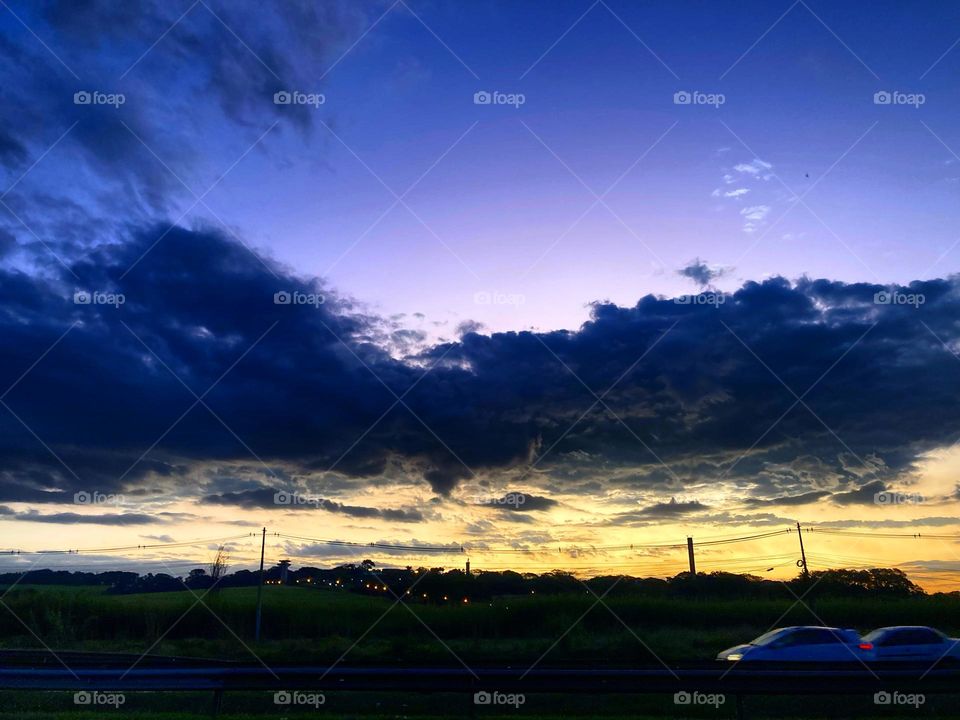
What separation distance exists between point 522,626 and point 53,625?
26460 millimetres

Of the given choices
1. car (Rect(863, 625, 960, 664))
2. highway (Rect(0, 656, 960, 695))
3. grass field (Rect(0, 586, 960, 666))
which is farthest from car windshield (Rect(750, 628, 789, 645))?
grass field (Rect(0, 586, 960, 666))

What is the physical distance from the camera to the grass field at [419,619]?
37.5m

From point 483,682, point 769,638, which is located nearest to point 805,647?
point 769,638

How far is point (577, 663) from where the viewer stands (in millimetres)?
23312

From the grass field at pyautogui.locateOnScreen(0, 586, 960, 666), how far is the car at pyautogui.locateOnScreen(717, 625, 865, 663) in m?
13.7

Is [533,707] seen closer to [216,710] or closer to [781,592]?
[216,710]

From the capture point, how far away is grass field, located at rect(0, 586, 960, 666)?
37.5 metres

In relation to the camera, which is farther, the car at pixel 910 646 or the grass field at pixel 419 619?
the grass field at pixel 419 619

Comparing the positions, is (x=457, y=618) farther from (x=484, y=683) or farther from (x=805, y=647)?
(x=484, y=683)

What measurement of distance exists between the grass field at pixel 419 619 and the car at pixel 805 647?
1370 centimetres

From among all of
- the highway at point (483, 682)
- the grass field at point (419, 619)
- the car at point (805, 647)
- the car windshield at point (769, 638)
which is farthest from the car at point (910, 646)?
the grass field at point (419, 619)

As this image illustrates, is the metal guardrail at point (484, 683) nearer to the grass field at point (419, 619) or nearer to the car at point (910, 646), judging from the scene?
the car at point (910, 646)

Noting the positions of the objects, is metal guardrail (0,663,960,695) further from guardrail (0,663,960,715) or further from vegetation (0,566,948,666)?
vegetation (0,566,948,666)

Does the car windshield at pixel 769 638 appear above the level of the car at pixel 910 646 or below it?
above
